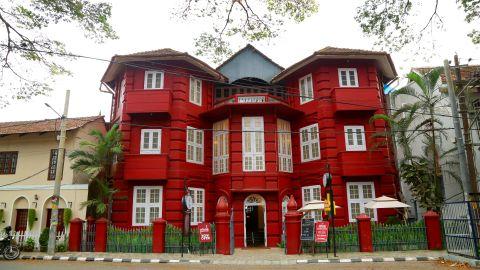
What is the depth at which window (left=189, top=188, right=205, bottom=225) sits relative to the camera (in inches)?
735

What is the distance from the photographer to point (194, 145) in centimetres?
1970

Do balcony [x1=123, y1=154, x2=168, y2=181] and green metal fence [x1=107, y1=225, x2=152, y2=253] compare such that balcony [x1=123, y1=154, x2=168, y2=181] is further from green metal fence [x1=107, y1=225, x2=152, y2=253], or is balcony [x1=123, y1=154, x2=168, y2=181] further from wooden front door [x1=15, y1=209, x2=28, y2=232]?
wooden front door [x1=15, y1=209, x2=28, y2=232]

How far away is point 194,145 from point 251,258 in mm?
7924

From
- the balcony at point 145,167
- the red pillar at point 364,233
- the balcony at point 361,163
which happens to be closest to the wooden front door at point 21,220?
the balcony at point 145,167

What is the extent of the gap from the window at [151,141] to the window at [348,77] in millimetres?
10307

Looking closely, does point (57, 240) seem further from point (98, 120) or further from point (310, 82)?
point (310, 82)

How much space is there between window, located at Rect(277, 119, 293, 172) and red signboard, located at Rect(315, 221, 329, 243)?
18.3ft

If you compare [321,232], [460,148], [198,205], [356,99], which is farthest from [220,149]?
[460,148]

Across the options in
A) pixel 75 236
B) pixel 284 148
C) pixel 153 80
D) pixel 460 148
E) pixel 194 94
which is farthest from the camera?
pixel 194 94

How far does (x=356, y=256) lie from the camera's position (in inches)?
520

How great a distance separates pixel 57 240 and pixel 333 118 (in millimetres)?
14913

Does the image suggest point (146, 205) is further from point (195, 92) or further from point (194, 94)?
point (195, 92)

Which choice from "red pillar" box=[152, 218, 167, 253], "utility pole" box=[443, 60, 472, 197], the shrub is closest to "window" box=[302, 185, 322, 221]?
"utility pole" box=[443, 60, 472, 197]

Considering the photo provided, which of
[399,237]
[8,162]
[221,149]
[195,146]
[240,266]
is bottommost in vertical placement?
[240,266]
